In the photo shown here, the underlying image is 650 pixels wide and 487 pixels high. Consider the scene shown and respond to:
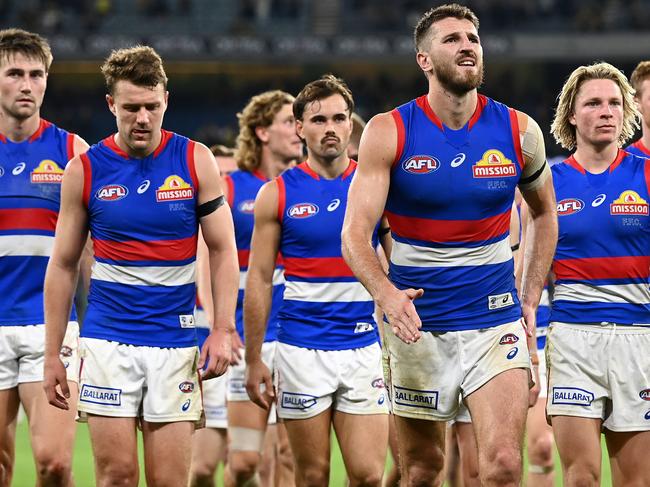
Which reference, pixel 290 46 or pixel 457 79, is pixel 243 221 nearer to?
pixel 457 79

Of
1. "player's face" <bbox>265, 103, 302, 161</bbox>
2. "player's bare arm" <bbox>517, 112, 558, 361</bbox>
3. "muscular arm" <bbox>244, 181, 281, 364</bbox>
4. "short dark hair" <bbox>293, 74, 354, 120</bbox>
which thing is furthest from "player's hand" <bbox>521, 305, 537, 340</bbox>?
"player's face" <bbox>265, 103, 302, 161</bbox>

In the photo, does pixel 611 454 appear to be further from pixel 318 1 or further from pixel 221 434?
pixel 318 1

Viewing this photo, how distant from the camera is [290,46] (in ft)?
97.2

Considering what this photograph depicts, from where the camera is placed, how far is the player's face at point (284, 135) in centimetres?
821

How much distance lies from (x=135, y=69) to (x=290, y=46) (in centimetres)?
2427

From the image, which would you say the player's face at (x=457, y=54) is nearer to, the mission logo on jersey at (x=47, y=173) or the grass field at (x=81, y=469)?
the mission logo on jersey at (x=47, y=173)

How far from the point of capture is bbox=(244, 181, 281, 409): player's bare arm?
6531mm

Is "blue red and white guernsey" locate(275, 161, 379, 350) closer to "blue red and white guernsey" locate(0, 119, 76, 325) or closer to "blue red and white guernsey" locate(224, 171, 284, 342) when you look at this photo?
"blue red and white guernsey" locate(224, 171, 284, 342)

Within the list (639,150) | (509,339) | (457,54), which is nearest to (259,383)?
(509,339)

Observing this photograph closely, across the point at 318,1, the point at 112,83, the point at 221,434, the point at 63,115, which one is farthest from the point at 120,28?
the point at 112,83

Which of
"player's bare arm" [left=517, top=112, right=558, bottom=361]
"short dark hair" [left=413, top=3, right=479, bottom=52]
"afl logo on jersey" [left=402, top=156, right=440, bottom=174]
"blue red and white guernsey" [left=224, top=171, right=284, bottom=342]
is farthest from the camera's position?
"blue red and white guernsey" [left=224, top=171, right=284, bottom=342]

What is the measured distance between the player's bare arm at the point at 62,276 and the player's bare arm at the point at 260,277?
3.79 ft

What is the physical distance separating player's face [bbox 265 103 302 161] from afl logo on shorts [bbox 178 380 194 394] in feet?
9.31

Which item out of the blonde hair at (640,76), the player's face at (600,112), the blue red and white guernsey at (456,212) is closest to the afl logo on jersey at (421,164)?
the blue red and white guernsey at (456,212)
